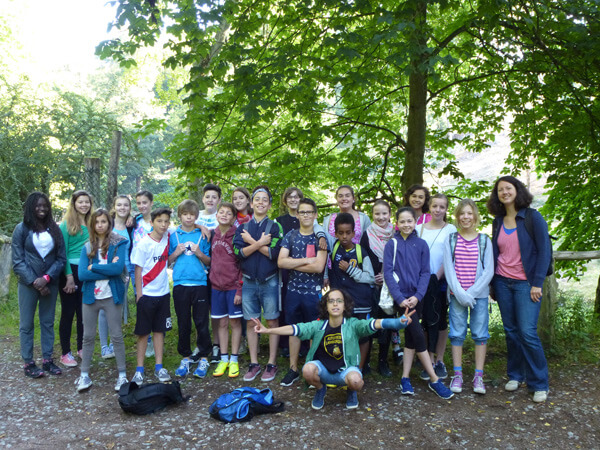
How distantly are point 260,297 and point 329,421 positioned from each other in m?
1.51

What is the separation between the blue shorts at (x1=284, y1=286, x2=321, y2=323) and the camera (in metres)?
4.64

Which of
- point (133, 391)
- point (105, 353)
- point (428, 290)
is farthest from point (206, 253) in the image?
point (428, 290)

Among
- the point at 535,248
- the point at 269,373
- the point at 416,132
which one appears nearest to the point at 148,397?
the point at 269,373

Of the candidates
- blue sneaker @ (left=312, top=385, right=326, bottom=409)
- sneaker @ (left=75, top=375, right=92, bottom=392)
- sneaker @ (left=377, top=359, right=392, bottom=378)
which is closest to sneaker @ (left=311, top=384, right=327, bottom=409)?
blue sneaker @ (left=312, top=385, right=326, bottom=409)

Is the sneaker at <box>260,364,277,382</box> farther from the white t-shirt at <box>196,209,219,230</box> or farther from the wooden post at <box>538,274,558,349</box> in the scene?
the wooden post at <box>538,274,558,349</box>

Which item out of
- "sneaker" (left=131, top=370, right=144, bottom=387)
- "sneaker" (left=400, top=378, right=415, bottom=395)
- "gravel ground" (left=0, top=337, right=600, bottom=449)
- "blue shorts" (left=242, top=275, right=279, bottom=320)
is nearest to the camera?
"gravel ground" (left=0, top=337, right=600, bottom=449)

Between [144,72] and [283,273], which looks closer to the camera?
[283,273]

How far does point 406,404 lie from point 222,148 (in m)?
4.46

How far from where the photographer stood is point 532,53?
20.1ft

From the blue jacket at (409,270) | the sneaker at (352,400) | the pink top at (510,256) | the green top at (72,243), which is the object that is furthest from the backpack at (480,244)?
the green top at (72,243)

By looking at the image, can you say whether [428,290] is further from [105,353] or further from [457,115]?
[457,115]

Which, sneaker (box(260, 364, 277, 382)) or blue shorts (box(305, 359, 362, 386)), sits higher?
blue shorts (box(305, 359, 362, 386))

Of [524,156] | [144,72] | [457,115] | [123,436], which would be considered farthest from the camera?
[144,72]

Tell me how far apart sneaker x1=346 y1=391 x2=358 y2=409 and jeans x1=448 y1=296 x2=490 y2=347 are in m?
1.13
